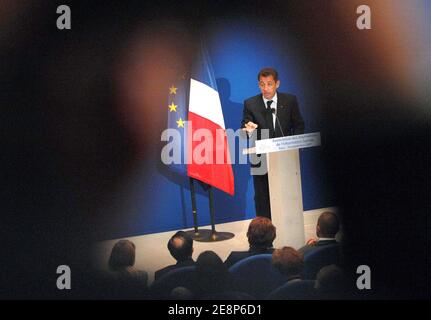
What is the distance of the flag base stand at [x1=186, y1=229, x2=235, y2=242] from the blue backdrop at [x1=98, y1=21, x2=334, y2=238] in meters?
0.07

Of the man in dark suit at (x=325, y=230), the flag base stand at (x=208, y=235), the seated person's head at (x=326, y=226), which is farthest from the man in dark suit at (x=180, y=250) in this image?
the seated person's head at (x=326, y=226)

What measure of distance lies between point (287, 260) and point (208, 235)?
1.95 ft

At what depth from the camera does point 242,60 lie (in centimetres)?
417

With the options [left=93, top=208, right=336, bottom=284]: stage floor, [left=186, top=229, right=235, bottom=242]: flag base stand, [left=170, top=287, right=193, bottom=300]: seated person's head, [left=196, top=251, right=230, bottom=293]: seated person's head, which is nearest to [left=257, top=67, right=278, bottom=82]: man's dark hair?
[left=93, top=208, right=336, bottom=284]: stage floor

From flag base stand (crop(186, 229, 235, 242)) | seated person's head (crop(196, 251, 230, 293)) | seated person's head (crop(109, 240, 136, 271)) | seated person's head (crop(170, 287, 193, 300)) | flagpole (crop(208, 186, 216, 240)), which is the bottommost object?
seated person's head (crop(170, 287, 193, 300))

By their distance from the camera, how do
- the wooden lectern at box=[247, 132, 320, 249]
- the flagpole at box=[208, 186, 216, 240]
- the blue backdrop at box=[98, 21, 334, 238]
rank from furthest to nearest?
the flagpole at box=[208, 186, 216, 240] → the blue backdrop at box=[98, 21, 334, 238] → the wooden lectern at box=[247, 132, 320, 249]

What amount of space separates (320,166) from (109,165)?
4.89ft

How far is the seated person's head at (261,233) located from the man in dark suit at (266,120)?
0.39 feet

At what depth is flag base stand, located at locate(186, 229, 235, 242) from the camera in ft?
13.8

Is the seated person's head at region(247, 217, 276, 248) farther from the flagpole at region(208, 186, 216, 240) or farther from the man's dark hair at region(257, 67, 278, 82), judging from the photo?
the man's dark hair at region(257, 67, 278, 82)

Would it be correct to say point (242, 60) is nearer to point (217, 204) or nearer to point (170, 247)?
point (217, 204)

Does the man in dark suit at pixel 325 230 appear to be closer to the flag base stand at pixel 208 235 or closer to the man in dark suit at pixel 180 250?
the flag base stand at pixel 208 235

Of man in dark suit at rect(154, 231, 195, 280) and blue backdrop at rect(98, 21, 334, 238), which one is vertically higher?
blue backdrop at rect(98, 21, 334, 238)

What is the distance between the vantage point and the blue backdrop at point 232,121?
4129 millimetres
